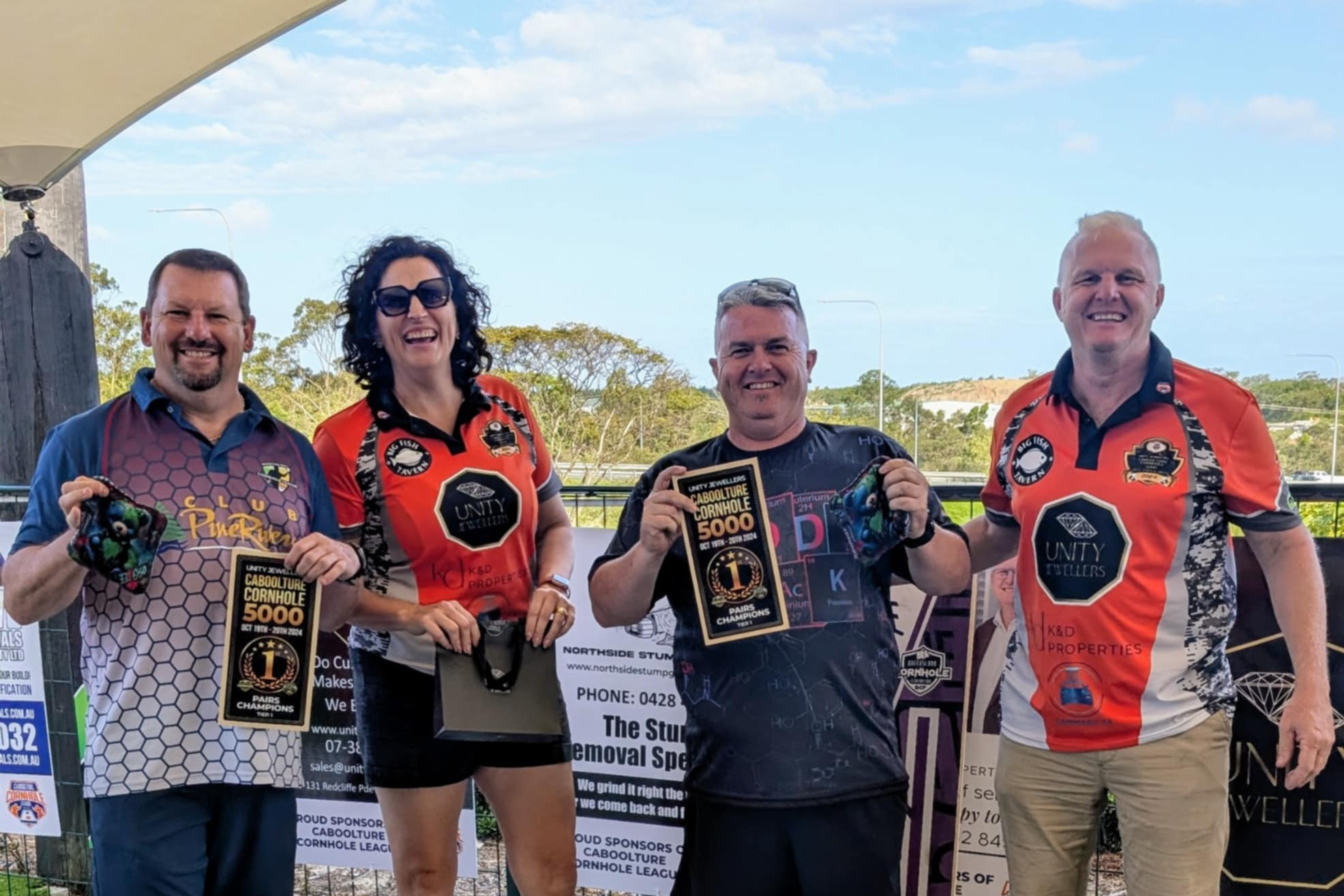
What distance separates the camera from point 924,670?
3740 mm

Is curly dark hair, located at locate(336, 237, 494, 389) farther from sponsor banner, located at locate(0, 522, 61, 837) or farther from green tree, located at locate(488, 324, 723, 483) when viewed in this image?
green tree, located at locate(488, 324, 723, 483)

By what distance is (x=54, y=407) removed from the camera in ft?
16.7

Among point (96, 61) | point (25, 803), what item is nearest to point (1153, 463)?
point (96, 61)

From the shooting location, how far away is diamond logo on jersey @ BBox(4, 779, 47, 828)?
4.80 metres

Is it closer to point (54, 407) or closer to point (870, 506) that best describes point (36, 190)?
point (54, 407)

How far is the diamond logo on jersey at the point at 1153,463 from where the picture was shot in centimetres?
274

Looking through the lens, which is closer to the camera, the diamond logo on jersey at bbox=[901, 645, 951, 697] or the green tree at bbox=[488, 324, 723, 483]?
the diamond logo on jersey at bbox=[901, 645, 951, 697]

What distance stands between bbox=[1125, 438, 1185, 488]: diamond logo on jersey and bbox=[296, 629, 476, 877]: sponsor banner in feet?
9.13

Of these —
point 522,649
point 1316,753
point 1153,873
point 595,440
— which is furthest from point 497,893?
point 595,440

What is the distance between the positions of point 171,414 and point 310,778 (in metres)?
2.16

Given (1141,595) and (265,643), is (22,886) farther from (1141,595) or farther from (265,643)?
(1141,595)

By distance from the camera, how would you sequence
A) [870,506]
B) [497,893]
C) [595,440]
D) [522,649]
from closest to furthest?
[870,506] < [522,649] < [497,893] < [595,440]

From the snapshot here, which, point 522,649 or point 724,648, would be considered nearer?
point 724,648

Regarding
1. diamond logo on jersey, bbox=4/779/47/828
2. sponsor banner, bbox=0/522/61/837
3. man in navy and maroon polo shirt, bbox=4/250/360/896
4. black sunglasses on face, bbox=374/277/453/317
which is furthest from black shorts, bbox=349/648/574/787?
diamond logo on jersey, bbox=4/779/47/828
